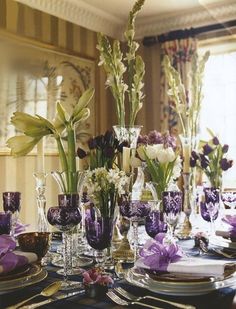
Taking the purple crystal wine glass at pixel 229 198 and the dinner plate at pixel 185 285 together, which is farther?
the purple crystal wine glass at pixel 229 198

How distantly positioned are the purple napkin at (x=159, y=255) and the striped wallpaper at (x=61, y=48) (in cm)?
239

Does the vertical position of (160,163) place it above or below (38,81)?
below

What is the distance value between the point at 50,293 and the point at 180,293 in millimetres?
316

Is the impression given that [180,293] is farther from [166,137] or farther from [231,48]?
[231,48]

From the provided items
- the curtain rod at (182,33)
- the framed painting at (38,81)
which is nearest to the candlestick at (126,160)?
the framed painting at (38,81)

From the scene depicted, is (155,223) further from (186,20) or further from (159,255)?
(186,20)

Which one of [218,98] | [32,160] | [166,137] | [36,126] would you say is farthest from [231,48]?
[36,126]

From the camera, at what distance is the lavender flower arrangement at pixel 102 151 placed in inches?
64.8

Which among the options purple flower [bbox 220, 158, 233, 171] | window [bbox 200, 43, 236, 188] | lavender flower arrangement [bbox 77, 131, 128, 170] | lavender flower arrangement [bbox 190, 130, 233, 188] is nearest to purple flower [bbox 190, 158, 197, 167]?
lavender flower arrangement [bbox 190, 130, 233, 188]

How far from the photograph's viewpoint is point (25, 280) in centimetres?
125

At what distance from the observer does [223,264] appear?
1.19m

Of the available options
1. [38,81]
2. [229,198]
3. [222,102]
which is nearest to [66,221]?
[229,198]

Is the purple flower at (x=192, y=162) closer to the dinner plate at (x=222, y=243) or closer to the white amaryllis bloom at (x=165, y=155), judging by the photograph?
the white amaryllis bloom at (x=165, y=155)

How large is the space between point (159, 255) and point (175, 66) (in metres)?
3.28
